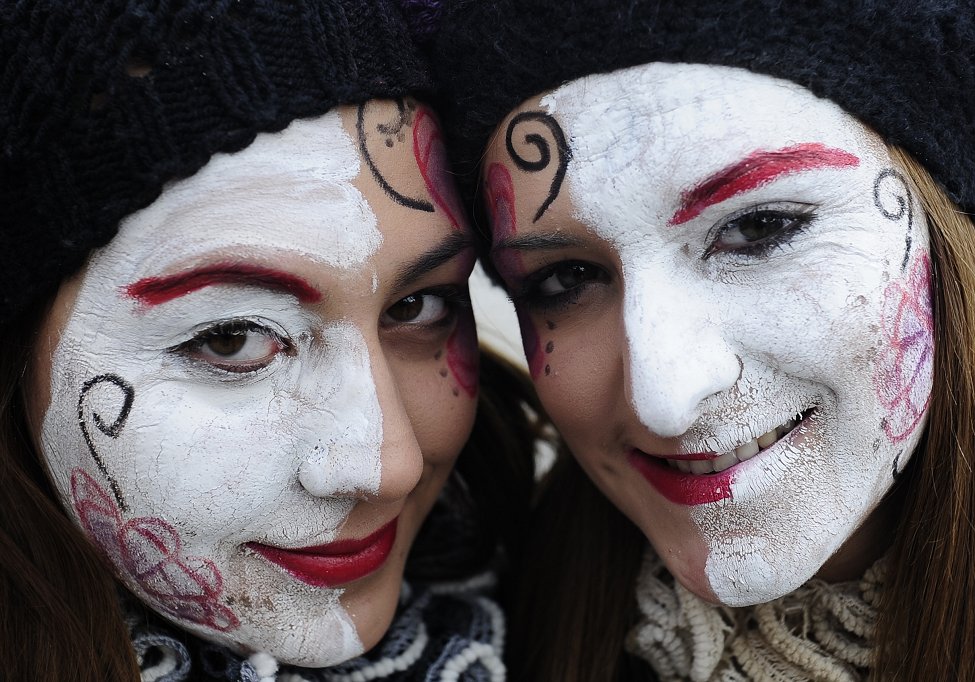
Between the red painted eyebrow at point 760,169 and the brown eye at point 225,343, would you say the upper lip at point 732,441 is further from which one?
the brown eye at point 225,343

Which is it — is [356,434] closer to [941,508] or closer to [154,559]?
[154,559]

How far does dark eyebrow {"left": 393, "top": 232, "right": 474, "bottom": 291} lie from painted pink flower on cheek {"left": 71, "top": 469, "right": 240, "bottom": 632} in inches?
20.9

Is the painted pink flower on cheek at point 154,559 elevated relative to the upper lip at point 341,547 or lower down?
lower down

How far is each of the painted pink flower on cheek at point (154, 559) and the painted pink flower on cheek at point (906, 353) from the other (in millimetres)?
1072

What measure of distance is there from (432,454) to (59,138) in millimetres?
804

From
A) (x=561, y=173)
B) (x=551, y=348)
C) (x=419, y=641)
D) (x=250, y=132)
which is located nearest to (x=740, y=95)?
(x=561, y=173)

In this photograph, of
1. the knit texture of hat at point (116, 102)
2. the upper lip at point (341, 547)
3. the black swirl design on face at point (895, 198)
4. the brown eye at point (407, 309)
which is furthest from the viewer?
the brown eye at point (407, 309)

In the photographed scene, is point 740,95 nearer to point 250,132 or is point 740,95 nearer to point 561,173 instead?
point 561,173

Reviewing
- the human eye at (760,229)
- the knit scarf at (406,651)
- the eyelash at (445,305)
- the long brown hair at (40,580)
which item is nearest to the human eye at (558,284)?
the eyelash at (445,305)

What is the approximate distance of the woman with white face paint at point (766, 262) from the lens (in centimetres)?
158

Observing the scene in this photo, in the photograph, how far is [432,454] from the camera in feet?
6.20

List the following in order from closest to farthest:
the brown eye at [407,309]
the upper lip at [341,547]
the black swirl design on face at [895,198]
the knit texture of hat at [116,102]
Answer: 1. the knit texture of hat at [116,102]
2. the black swirl design on face at [895,198]
3. the upper lip at [341,547]
4. the brown eye at [407,309]

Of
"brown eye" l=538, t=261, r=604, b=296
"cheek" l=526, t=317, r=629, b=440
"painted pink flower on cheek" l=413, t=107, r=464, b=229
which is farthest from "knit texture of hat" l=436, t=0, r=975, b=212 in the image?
"cheek" l=526, t=317, r=629, b=440

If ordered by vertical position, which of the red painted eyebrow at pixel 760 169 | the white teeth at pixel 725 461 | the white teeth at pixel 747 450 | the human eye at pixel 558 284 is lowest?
the white teeth at pixel 725 461
